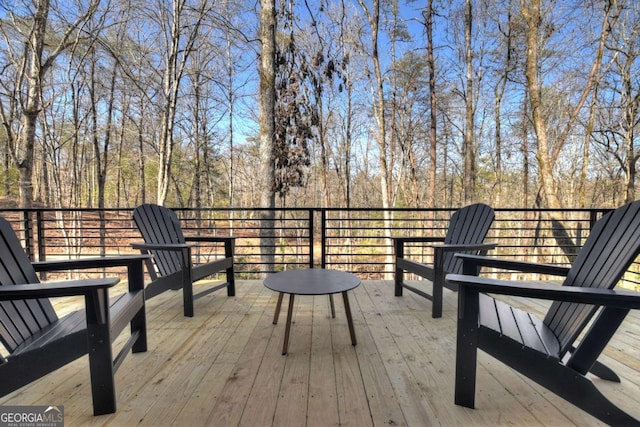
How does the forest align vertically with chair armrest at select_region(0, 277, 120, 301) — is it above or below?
above

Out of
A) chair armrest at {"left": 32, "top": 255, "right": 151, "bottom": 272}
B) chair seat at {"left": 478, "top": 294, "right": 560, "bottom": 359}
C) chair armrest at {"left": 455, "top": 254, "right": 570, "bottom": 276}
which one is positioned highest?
chair armrest at {"left": 32, "top": 255, "right": 151, "bottom": 272}

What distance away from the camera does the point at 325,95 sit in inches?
453

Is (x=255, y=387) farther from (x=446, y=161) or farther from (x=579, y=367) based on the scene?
(x=446, y=161)

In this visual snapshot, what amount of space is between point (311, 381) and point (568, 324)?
124 cm

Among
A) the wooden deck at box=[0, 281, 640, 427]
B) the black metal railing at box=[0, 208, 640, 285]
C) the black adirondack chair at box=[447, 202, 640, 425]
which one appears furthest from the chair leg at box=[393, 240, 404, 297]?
the black adirondack chair at box=[447, 202, 640, 425]

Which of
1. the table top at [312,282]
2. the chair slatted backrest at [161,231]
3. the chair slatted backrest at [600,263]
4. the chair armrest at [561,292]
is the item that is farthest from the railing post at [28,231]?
the chair slatted backrest at [600,263]

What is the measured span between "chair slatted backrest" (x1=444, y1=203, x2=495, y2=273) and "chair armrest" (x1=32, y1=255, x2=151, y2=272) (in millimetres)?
2350

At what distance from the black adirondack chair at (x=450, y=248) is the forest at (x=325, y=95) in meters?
2.74

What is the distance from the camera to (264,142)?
4.69 m

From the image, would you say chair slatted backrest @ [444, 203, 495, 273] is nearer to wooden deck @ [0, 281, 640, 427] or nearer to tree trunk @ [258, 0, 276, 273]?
wooden deck @ [0, 281, 640, 427]

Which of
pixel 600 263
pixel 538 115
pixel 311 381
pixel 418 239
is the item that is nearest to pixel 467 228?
pixel 418 239

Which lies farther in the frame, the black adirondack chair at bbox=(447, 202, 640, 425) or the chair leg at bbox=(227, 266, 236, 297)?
the chair leg at bbox=(227, 266, 236, 297)

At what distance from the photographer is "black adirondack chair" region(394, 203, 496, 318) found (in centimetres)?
237

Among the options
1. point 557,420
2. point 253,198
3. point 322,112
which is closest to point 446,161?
point 322,112
